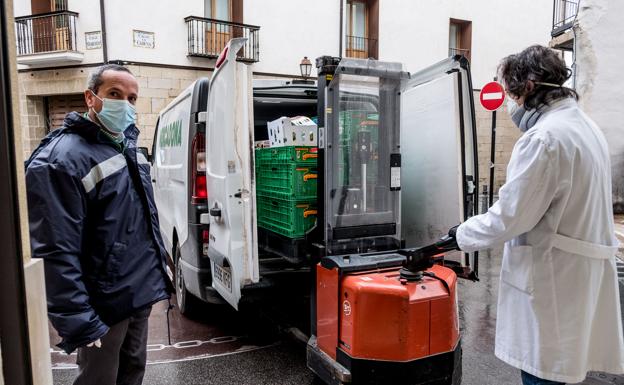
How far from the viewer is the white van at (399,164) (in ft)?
10.2

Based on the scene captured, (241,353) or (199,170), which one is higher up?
(199,170)

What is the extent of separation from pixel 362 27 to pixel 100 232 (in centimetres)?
1576

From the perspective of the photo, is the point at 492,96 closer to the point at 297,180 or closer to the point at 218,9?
the point at 297,180

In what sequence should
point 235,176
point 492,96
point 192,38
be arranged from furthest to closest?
point 192,38 < point 492,96 < point 235,176

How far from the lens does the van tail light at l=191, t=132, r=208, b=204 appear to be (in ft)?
13.0

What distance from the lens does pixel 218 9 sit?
47.0 feet

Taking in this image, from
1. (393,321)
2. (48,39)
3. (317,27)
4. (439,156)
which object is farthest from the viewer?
(317,27)

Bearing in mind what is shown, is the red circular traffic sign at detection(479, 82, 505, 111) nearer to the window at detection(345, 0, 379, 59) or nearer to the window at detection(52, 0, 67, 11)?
the window at detection(345, 0, 379, 59)

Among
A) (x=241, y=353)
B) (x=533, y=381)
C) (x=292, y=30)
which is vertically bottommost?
(x=241, y=353)

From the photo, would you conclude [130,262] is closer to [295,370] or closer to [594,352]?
[295,370]

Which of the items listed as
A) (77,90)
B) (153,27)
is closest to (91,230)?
(153,27)

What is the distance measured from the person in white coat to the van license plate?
1833 mm

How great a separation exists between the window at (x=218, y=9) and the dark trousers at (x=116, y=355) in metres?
13.3

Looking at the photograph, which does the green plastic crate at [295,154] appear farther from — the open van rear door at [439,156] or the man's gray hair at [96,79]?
the man's gray hair at [96,79]
